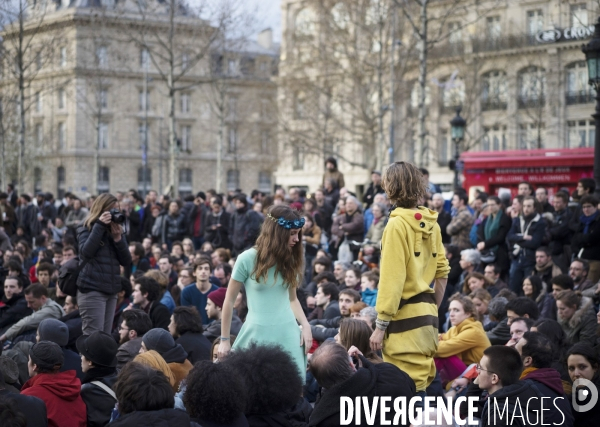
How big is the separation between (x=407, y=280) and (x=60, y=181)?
6532 centimetres

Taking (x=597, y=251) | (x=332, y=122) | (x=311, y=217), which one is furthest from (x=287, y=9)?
(x=597, y=251)

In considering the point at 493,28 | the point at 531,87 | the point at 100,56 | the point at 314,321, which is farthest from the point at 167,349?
the point at 100,56

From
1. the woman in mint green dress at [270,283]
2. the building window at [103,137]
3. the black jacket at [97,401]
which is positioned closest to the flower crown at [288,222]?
the woman in mint green dress at [270,283]

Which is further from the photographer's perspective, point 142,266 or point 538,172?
point 538,172

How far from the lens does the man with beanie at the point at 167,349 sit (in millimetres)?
7625

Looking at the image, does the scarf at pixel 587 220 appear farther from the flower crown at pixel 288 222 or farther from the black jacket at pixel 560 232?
the flower crown at pixel 288 222

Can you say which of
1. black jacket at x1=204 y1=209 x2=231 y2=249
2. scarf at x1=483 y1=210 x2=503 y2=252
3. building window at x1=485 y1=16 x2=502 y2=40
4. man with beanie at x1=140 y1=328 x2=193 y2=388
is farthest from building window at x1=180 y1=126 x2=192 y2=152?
man with beanie at x1=140 y1=328 x2=193 y2=388

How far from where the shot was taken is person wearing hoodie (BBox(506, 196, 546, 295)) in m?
13.5

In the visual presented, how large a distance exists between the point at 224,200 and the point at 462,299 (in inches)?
470

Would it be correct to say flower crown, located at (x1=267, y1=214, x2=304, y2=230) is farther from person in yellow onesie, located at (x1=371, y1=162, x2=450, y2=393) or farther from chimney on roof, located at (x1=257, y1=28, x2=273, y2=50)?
chimney on roof, located at (x1=257, y1=28, x2=273, y2=50)

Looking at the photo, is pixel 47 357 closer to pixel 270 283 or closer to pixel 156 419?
pixel 270 283

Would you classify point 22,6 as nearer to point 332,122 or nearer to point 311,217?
point 311,217

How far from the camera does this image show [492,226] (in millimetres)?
14234

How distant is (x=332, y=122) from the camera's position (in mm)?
46062
